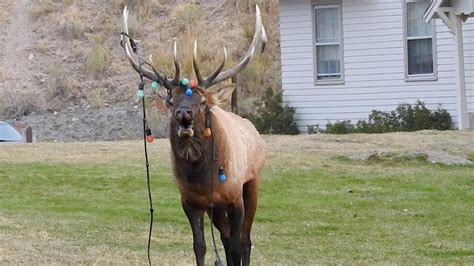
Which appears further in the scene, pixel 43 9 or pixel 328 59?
pixel 43 9

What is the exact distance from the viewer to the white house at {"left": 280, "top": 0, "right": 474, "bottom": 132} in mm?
27781

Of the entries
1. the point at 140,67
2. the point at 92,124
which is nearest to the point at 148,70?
the point at 140,67

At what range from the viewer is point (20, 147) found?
78.7ft

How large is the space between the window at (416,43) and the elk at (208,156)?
16829 mm

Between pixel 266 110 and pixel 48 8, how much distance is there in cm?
1605

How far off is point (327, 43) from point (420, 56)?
2.24m

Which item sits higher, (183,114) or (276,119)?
(183,114)

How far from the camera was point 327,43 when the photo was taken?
96.0 feet

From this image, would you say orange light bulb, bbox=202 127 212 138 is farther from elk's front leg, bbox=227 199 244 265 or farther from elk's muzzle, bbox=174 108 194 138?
elk's front leg, bbox=227 199 244 265

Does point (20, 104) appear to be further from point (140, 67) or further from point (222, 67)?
point (222, 67)

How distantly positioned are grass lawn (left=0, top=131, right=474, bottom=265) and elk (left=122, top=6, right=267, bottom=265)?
74.4 inches

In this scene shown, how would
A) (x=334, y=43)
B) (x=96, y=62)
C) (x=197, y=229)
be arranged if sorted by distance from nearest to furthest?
(x=197, y=229) < (x=334, y=43) < (x=96, y=62)

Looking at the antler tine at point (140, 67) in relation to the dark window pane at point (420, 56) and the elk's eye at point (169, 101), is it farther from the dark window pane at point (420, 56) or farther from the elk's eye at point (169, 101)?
the dark window pane at point (420, 56)

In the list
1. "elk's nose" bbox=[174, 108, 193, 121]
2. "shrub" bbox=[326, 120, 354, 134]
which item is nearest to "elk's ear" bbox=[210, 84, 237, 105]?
"elk's nose" bbox=[174, 108, 193, 121]
